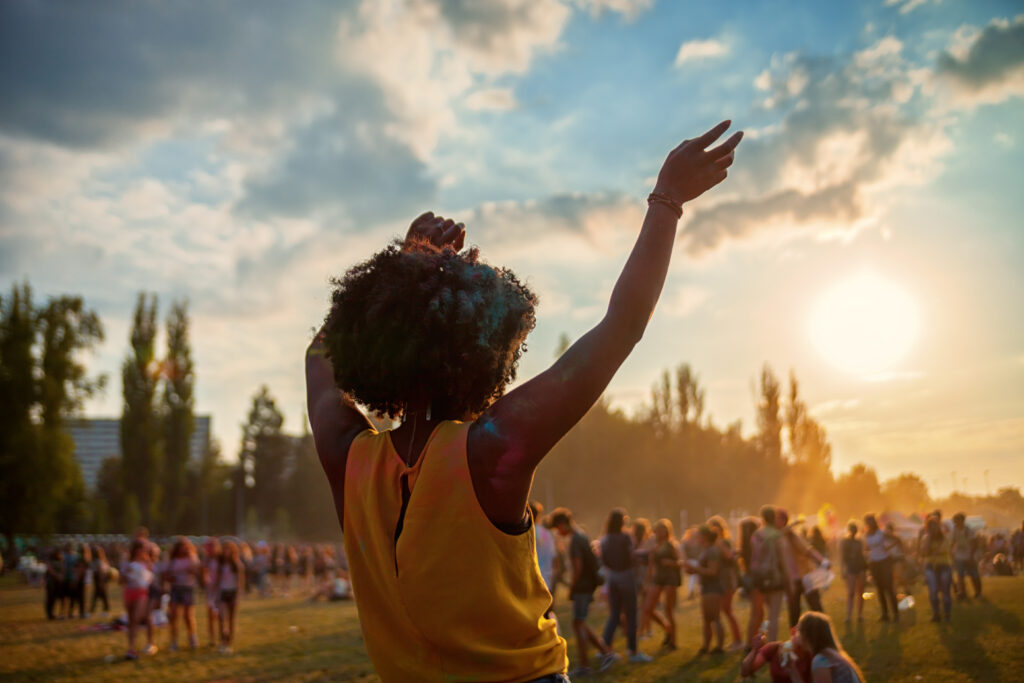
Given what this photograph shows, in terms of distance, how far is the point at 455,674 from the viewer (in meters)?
1.54

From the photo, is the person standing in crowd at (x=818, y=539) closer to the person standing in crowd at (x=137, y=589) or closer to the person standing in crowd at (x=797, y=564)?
the person standing in crowd at (x=797, y=564)

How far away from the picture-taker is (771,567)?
442 inches

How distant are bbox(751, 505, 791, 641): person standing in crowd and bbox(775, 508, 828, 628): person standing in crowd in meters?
0.13

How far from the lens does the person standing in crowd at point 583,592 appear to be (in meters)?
11.2

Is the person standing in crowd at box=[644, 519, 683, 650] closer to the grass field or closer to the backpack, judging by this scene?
the grass field

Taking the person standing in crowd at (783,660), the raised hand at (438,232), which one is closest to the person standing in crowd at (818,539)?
the person standing in crowd at (783,660)

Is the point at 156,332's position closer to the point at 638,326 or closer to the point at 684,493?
the point at 684,493

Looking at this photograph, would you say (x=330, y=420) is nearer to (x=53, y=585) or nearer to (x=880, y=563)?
(x=880, y=563)

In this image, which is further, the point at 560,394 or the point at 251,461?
the point at 251,461

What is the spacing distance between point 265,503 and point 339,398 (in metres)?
86.7

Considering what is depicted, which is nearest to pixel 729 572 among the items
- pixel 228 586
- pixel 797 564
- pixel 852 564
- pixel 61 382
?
pixel 797 564

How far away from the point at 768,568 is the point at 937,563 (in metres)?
5.60

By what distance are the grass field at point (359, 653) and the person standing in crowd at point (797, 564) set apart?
3.19ft

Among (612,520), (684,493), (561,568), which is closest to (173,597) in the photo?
(612,520)
